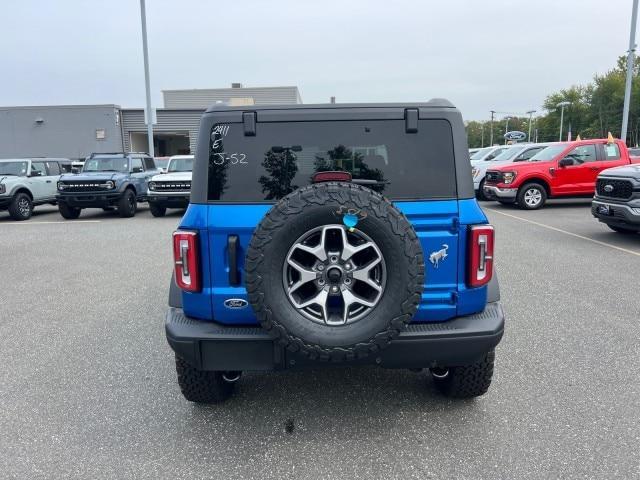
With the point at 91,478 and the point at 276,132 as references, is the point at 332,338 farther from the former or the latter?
the point at 91,478

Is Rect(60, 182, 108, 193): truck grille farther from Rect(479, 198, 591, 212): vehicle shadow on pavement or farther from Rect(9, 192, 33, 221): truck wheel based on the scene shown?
Rect(479, 198, 591, 212): vehicle shadow on pavement

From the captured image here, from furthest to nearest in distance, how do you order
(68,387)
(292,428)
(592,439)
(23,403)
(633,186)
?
(633,186)
(68,387)
(23,403)
(292,428)
(592,439)

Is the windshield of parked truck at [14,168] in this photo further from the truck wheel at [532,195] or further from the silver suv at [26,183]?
the truck wheel at [532,195]

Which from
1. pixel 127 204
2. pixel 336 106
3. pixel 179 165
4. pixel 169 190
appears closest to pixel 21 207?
pixel 127 204

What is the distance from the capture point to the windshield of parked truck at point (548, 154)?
14488mm

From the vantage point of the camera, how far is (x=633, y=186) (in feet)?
27.3

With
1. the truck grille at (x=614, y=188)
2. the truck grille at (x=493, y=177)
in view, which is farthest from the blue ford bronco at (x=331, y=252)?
the truck grille at (x=493, y=177)

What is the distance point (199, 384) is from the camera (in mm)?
3270

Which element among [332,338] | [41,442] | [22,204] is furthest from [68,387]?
[22,204]

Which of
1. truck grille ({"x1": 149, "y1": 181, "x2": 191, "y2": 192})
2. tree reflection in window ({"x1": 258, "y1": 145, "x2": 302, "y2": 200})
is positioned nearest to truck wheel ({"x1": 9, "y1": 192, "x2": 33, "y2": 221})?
truck grille ({"x1": 149, "y1": 181, "x2": 191, "y2": 192})

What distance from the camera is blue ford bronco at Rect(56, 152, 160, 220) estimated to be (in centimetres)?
1395

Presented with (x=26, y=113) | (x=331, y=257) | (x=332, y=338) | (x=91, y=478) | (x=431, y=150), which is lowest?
(x=91, y=478)

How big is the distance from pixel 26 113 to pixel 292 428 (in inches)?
1568

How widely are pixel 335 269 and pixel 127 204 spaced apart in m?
12.9
